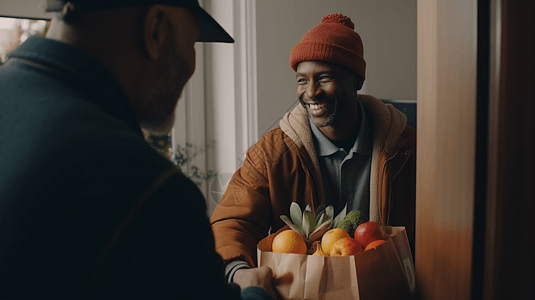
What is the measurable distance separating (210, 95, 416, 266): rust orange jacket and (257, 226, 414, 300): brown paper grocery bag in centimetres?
55

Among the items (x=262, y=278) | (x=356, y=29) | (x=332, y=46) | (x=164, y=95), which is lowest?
(x=262, y=278)

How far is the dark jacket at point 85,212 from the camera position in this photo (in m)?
0.35

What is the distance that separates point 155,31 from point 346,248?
0.45 metres

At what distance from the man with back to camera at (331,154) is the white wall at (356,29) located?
1.87ft

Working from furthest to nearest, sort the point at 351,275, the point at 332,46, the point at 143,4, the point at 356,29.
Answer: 1. the point at 356,29
2. the point at 332,46
3. the point at 351,275
4. the point at 143,4

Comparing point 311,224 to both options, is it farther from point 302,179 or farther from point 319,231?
point 302,179

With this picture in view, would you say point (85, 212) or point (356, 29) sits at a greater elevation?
point (356, 29)

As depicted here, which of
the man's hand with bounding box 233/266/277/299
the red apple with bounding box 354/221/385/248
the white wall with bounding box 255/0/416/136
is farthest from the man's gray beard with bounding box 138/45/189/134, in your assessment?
the white wall with bounding box 255/0/416/136

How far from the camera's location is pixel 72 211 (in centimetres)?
34

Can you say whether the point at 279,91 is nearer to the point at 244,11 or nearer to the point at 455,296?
the point at 244,11

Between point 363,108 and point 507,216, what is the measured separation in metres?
1.22

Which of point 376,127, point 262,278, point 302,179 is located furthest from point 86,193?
point 376,127

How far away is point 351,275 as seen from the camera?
2.10ft

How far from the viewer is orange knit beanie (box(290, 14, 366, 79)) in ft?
4.56
